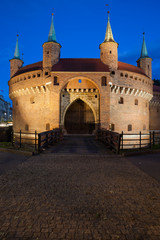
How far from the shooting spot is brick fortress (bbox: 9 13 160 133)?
18.5m

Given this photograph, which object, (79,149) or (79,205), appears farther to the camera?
(79,149)

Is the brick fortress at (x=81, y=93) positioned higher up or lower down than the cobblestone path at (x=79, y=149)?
higher up

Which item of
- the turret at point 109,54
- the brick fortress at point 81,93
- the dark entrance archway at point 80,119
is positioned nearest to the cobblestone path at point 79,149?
the brick fortress at point 81,93

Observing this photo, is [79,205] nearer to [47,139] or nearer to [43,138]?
[47,139]

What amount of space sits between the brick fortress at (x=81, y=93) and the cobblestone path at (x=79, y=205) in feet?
43.7

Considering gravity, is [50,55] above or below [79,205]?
above

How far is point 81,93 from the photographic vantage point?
19984 mm

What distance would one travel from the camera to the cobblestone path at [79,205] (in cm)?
256

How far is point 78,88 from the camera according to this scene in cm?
1955

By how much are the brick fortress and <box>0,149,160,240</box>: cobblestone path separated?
43.7ft

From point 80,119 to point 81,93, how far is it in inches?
172

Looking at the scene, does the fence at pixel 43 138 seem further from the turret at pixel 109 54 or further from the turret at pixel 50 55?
the turret at pixel 109 54

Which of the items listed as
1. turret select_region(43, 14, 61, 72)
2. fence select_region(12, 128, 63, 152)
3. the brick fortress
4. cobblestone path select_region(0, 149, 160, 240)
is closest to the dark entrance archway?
the brick fortress

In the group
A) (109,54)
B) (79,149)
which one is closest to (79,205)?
(79,149)
